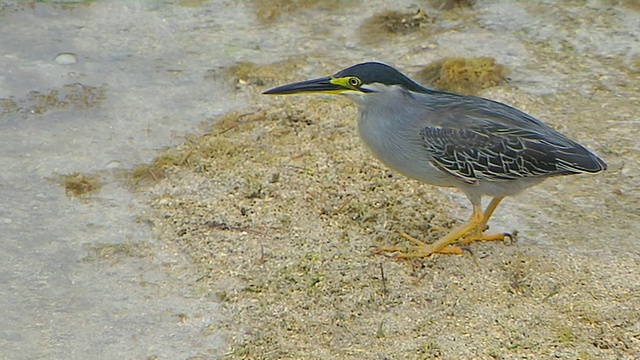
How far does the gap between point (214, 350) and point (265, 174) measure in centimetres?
173

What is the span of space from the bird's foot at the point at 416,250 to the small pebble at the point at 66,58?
327cm

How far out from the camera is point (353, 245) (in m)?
5.38

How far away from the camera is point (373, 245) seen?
5402 mm

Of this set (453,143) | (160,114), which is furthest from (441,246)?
(160,114)

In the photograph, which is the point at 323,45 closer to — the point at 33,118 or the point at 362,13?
the point at 362,13

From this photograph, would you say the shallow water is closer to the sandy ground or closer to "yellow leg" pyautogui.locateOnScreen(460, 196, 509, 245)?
the sandy ground

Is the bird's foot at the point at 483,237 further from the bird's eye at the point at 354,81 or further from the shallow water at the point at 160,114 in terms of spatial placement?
the bird's eye at the point at 354,81

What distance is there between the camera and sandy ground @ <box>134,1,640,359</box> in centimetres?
463

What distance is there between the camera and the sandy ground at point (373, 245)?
4.63 metres

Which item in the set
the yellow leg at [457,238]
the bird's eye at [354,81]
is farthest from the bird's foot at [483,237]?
the bird's eye at [354,81]

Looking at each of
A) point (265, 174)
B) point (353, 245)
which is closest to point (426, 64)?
point (265, 174)

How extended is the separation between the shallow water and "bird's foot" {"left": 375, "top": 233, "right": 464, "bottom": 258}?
1.52ft

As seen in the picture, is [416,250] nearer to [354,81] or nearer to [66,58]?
[354,81]

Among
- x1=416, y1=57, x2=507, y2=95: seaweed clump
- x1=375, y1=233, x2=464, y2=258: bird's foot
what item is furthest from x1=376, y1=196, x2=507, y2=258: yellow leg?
x1=416, y1=57, x2=507, y2=95: seaweed clump
